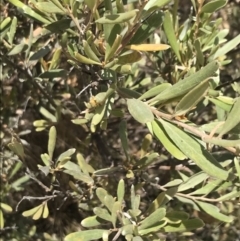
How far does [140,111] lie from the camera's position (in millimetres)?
971

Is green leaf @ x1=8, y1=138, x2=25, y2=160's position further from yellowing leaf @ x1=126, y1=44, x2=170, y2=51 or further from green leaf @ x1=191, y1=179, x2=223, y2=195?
green leaf @ x1=191, y1=179, x2=223, y2=195

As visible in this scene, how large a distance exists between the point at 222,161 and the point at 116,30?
0.59 m

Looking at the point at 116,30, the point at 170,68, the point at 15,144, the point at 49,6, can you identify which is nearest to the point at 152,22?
the point at 116,30

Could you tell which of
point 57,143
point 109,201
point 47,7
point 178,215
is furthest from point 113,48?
point 57,143

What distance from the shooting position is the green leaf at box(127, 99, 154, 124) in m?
0.93

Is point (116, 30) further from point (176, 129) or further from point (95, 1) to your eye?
point (176, 129)

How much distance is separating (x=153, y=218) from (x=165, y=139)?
0.71ft

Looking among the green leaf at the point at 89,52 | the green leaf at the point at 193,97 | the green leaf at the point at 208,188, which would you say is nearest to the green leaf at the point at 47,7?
the green leaf at the point at 89,52

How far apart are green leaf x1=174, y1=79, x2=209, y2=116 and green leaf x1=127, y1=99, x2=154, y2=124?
0.06 metres

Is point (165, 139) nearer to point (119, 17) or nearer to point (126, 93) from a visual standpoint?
point (126, 93)

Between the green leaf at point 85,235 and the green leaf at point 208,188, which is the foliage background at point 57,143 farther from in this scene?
the green leaf at point 85,235

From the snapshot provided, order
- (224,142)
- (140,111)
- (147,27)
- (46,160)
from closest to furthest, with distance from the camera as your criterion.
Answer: (224,142) → (140,111) → (147,27) → (46,160)

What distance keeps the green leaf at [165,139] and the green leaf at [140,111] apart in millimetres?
43

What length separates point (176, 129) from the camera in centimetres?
97
